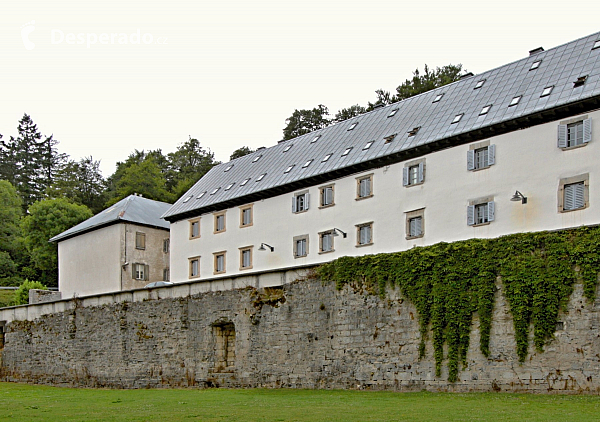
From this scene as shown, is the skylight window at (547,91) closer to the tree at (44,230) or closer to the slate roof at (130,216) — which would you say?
the slate roof at (130,216)

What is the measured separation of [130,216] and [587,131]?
35.7 meters

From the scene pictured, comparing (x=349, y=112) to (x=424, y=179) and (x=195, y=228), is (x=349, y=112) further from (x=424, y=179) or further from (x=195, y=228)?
(x=424, y=179)

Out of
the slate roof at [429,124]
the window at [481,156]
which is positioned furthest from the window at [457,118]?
the window at [481,156]

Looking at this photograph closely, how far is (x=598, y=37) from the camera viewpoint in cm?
3525

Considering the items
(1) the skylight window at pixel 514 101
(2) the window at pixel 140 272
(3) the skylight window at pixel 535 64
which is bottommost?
(2) the window at pixel 140 272

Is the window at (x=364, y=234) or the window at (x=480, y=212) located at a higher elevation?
the window at (x=480, y=212)

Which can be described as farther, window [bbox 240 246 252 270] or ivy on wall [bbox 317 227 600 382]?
window [bbox 240 246 252 270]

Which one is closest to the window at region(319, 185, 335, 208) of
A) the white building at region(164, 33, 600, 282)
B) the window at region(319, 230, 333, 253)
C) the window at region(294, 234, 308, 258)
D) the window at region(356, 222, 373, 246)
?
the white building at region(164, 33, 600, 282)

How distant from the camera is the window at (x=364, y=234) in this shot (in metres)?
39.8

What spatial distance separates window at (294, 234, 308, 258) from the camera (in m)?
43.4

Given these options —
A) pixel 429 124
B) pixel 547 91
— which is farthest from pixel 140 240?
pixel 547 91

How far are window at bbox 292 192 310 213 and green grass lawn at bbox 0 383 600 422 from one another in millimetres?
19961

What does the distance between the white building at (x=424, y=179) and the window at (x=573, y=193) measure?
0.04 m

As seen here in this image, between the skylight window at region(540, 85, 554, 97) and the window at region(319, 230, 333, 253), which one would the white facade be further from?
the skylight window at region(540, 85, 554, 97)
